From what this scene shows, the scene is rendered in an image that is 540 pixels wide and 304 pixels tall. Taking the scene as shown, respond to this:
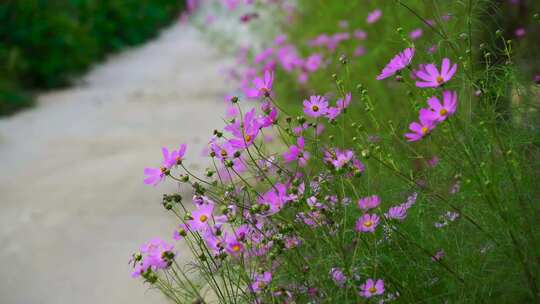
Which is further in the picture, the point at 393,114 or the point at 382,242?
the point at 393,114

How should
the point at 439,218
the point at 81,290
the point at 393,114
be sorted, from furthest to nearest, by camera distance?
the point at 393,114
the point at 81,290
the point at 439,218

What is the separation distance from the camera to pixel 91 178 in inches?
144

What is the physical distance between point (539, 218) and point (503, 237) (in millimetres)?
95

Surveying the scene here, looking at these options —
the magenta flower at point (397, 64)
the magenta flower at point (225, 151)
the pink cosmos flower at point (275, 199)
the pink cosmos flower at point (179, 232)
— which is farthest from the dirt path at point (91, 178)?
the magenta flower at point (397, 64)

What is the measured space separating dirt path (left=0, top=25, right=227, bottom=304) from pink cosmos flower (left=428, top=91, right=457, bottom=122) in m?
1.32

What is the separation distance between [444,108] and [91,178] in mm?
2825

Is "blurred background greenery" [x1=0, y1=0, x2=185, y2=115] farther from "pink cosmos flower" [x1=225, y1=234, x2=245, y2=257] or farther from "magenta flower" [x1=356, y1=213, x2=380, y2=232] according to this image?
"magenta flower" [x1=356, y1=213, x2=380, y2=232]

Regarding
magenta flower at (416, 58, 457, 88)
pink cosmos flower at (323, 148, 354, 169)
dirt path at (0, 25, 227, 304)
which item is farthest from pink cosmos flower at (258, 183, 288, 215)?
dirt path at (0, 25, 227, 304)

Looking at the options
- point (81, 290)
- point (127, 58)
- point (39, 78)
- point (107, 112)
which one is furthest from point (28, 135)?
point (127, 58)

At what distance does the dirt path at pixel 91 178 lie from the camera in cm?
256

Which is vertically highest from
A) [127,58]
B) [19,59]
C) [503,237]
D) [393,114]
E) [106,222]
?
[127,58]

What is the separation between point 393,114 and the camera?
303 cm

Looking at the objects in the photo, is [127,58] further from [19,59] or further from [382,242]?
[382,242]

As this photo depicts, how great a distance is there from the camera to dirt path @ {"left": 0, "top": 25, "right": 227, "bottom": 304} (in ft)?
8.39
